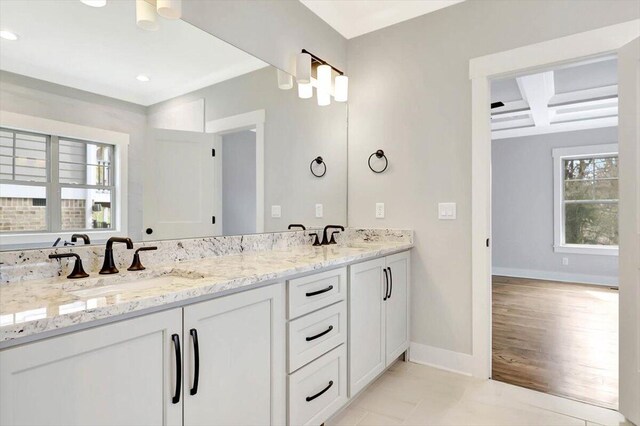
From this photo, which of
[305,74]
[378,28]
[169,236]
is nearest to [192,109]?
[169,236]

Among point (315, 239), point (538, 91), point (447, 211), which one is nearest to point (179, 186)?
point (315, 239)

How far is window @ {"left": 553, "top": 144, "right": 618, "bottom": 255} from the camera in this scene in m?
5.64

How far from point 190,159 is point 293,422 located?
1.37 m

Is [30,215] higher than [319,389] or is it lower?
higher

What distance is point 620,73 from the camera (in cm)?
193

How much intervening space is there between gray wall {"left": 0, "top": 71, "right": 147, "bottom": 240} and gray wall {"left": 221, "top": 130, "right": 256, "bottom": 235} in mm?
502

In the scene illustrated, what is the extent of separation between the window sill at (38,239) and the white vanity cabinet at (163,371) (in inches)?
25.0

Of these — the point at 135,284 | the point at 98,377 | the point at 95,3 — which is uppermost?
the point at 95,3

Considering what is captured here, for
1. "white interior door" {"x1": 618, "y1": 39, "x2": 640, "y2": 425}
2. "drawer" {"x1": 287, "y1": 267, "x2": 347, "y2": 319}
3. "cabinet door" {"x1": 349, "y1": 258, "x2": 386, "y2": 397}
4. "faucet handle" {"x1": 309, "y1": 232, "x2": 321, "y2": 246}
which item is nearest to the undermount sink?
"drawer" {"x1": 287, "y1": 267, "x2": 347, "y2": 319}

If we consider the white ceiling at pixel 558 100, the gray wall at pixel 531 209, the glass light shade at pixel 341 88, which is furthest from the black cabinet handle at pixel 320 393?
the gray wall at pixel 531 209

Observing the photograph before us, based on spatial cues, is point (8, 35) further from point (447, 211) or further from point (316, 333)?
point (447, 211)

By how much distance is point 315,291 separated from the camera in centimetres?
165

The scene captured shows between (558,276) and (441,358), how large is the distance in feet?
15.4

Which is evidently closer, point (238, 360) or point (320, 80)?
point (238, 360)
